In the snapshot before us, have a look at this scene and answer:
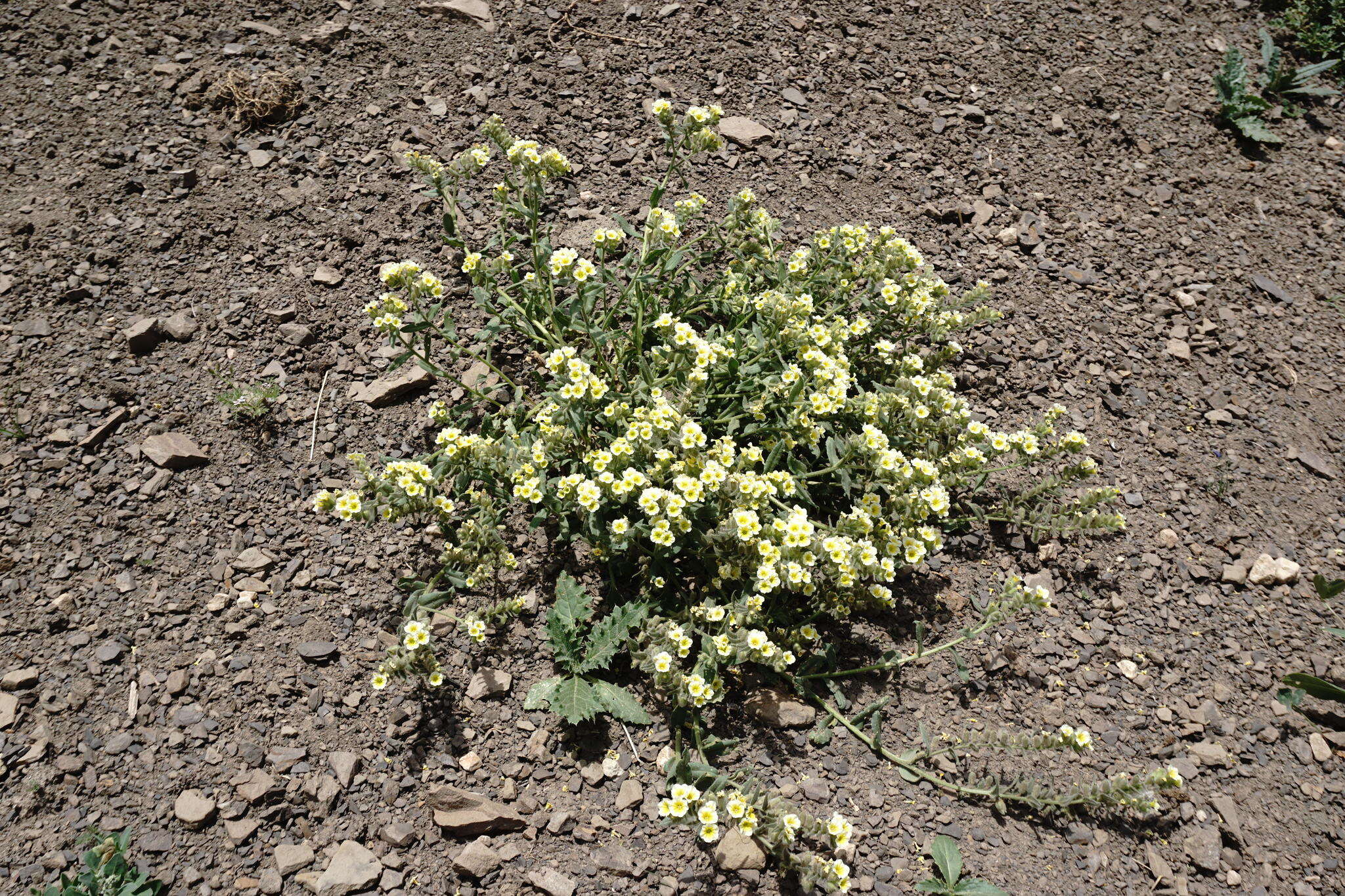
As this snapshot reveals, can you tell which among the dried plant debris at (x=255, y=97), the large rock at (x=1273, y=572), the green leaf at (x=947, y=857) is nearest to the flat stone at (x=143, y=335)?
the dried plant debris at (x=255, y=97)

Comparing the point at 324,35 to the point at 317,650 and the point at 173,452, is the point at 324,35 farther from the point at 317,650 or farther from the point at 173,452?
the point at 317,650

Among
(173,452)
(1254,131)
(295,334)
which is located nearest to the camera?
(173,452)

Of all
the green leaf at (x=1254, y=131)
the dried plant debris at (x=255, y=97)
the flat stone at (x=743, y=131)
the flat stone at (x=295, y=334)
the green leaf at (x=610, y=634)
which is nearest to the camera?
the green leaf at (x=610, y=634)

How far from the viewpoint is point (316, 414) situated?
374 centimetres

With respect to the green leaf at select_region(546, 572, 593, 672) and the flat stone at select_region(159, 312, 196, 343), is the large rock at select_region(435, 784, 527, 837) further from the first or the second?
the flat stone at select_region(159, 312, 196, 343)

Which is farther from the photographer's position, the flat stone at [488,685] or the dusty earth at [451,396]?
the flat stone at [488,685]

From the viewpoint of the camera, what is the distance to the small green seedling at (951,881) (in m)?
2.85

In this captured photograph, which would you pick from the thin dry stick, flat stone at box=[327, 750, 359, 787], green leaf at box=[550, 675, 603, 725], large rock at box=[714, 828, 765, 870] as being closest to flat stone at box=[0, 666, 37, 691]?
flat stone at box=[327, 750, 359, 787]

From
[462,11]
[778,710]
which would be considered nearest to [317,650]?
[778,710]

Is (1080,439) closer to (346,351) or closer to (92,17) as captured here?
(346,351)

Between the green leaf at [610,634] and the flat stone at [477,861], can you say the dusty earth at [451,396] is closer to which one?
the flat stone at [477,861]

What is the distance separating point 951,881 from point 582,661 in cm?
143

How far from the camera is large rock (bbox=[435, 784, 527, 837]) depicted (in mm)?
2887

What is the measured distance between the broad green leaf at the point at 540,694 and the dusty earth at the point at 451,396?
0.24 ft
